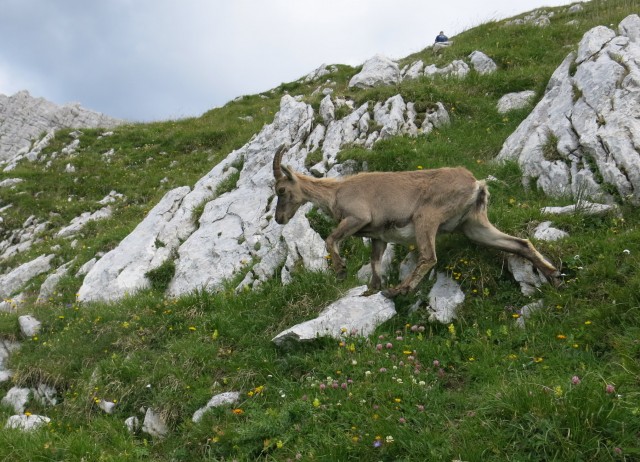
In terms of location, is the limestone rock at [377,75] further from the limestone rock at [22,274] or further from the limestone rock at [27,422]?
the limestone rock at [27,422]

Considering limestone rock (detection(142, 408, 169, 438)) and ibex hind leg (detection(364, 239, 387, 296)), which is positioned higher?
ibex hind leg (detection(364, 239, 387, 296))

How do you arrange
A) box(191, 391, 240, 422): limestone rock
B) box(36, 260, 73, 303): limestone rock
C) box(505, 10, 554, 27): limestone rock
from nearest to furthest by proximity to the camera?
box(191, 391, 240, 422): limestone rock < box(36, 260, 73, 303): limestone rock < box(505, 10, 554, 27): limestone rock

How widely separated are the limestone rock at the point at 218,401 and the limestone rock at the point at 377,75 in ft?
46.7

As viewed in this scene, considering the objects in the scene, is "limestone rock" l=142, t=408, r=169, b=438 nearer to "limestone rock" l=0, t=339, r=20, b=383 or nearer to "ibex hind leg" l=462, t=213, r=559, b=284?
"limestone rock" l=0, t=339, r=20, b=383

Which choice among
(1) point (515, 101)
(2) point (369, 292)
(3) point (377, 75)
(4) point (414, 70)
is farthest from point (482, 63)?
(2) point (369, 292)

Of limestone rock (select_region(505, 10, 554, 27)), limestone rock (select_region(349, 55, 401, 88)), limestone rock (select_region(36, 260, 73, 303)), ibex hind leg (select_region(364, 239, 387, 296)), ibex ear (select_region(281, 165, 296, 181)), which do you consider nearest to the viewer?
ibex hind leg (select_region(364, 239, 387, 296))

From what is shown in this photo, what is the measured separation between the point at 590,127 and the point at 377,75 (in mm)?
10323

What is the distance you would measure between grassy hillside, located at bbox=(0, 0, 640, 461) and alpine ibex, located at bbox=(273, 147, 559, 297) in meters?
0.39

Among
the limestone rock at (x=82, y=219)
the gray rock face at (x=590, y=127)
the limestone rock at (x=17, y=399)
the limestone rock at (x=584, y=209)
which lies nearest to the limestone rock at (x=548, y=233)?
the limestone rock at (x=584, y=209)

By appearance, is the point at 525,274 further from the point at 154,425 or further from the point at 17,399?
the point at 17,399

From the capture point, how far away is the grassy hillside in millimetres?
4754

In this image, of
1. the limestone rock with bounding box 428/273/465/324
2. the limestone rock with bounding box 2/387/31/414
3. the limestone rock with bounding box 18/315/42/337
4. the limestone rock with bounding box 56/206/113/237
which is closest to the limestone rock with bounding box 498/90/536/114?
the limestone rock with bounding box 428/273/465/324

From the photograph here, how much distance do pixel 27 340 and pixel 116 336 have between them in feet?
8.42

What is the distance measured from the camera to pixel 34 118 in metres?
39.1
